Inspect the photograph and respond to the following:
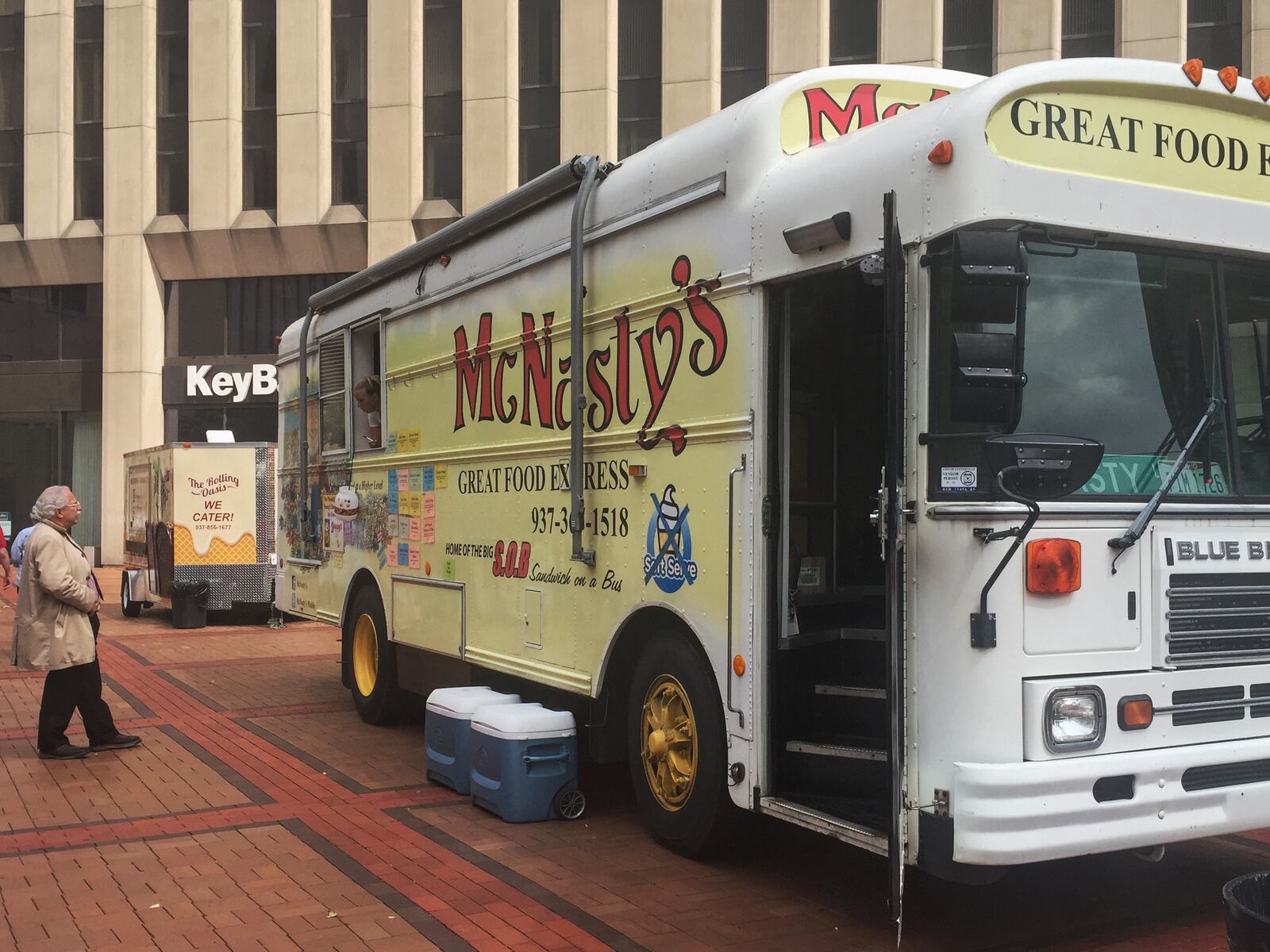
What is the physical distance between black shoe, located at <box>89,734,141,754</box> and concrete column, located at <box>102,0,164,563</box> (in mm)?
21922

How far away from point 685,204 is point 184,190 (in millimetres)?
26374

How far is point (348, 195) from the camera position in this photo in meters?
29.1

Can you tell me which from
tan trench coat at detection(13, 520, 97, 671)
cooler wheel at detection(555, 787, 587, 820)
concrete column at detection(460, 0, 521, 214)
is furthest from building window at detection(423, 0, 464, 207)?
cooler wheel at detection(555, 787, 587, 820)

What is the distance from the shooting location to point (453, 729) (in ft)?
26.4

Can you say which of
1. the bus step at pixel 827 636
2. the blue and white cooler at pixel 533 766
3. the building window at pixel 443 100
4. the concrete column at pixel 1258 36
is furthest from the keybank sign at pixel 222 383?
the bus step at pixel 827 636

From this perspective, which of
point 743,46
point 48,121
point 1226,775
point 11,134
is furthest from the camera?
point 11,134

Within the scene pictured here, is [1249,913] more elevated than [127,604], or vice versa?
[1249,913]

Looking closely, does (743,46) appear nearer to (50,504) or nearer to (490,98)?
(490,98)

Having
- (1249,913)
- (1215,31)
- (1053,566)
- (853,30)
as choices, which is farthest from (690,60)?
(1249,913)

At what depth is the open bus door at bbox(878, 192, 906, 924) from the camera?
4852 millimetres

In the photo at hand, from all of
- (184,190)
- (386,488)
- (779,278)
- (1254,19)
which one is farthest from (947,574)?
(184,190)

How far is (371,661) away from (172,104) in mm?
23436

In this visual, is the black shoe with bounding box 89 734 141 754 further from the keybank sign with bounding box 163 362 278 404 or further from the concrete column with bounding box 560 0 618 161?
the keybank sign with bounding box 163 362 278 404

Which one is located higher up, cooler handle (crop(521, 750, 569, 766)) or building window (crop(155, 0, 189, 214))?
building window (crop(155, 0, 189, 214))
